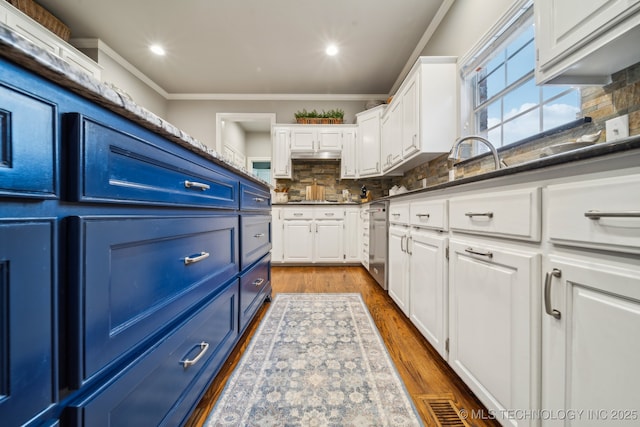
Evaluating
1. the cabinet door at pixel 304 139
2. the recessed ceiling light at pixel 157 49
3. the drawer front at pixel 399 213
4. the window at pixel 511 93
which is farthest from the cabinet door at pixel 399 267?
the recessed ceiling light at pixel 157 49

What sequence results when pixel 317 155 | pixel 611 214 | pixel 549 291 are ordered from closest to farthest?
pixel 611 214 → pixel 549 291 → pixel 317 155

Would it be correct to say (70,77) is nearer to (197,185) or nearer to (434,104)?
(197,185)

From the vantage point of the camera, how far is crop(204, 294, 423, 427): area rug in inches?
35.3

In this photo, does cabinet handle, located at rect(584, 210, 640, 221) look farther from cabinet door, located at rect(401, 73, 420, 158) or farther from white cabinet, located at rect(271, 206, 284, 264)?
white cabinet, located at rect(271, 206, 284, 264)

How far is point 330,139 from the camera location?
3838 millimetres

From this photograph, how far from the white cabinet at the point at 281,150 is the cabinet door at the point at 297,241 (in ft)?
2.96

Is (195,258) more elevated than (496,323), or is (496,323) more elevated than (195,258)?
(195,258)

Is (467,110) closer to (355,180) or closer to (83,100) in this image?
(355,180)

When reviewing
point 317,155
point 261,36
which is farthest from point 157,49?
point 317,155

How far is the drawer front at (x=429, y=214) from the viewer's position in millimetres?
1179

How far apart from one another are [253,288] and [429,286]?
104 centimetres

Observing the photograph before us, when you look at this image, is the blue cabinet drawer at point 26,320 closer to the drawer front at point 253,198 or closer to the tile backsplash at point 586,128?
the drawer front at point 253,198

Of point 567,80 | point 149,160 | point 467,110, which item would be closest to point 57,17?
point 149,160

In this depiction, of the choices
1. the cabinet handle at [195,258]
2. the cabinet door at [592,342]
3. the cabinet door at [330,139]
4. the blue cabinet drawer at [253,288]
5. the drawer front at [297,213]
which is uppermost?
the cabinet door at [330,139]
